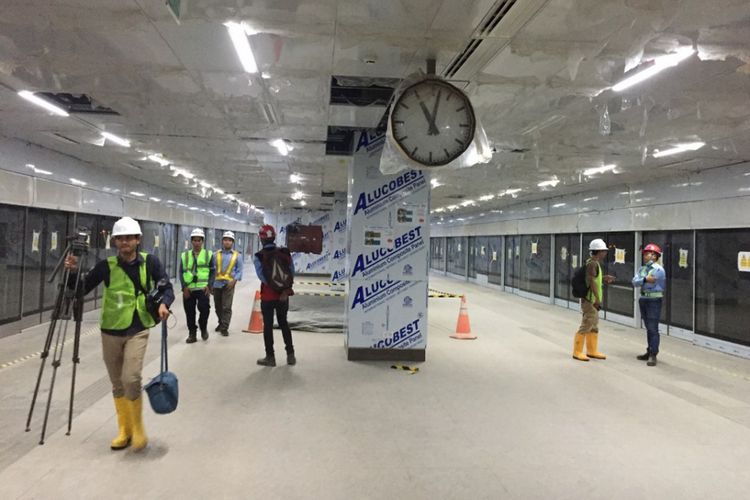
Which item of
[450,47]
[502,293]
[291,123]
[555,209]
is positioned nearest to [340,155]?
[291,123]

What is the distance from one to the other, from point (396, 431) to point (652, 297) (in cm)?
495

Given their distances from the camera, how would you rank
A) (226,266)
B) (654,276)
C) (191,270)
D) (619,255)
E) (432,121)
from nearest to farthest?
(432,121) → (654,276) → (191,270) → (226,266) → (619,255)

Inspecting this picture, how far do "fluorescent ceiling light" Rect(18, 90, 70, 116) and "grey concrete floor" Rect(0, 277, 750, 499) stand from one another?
311cm

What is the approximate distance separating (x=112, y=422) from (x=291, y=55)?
3.45m

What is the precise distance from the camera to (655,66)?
384cm

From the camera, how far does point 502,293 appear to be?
17391 mm

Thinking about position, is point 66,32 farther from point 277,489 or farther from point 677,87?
point 677,87

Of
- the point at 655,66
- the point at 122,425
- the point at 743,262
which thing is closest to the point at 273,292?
the point at 122,425

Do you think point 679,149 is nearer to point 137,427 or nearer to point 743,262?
point 743,262

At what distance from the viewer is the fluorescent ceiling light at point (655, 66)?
353 cm

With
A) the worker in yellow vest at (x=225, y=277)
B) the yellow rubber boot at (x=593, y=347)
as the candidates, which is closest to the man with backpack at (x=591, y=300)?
the yellow rubber boot at (x=593, y=347)

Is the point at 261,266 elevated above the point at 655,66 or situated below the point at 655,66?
below

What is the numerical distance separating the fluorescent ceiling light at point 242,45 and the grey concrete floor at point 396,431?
122 inches

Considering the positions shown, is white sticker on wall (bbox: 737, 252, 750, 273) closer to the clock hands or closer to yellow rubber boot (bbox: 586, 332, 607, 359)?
yellow rubber boot (bbox: 586, 332, 607, 359)
